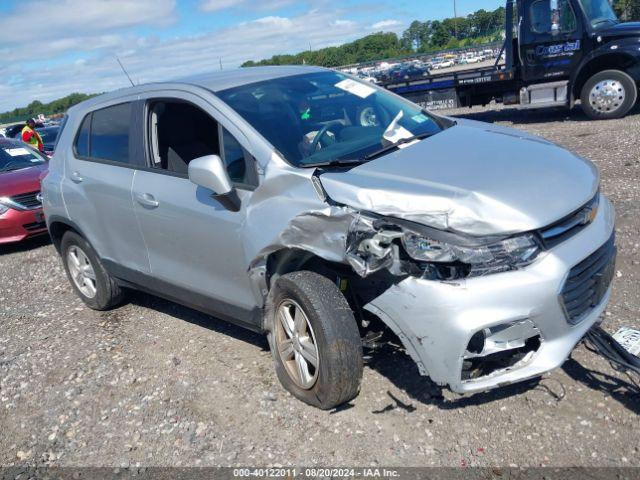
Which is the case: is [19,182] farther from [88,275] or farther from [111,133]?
[111,133]

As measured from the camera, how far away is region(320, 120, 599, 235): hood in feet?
9.64

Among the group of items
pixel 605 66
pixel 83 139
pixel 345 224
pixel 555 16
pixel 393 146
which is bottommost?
pixel 605 66

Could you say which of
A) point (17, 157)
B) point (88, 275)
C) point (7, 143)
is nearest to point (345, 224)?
point (88, 275)

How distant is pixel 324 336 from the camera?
3242 mm

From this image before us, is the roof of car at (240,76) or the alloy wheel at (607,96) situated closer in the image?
the roof of car at (240,76)

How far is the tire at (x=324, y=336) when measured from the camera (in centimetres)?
325

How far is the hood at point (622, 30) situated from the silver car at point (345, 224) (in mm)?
9159

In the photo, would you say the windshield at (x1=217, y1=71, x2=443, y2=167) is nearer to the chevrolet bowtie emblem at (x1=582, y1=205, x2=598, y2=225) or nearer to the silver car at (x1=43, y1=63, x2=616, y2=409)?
the silver car at (x1=43, y1=63, x2=616, y2=409)

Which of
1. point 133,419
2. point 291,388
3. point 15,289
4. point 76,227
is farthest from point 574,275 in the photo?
point 15,289

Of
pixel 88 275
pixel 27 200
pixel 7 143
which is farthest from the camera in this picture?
pixel 7 143

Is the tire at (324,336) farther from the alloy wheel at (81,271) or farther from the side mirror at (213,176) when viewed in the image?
the alloy wheel at (81,271)

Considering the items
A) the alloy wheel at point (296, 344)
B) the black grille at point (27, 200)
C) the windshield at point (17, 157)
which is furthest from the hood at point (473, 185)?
the windshield at point (17, 157)

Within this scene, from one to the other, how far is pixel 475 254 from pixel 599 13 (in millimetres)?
11483

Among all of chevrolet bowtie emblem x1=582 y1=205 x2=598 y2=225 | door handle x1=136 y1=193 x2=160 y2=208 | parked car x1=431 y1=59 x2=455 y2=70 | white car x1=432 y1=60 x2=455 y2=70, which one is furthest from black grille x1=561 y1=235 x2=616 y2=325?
parked car x1=431 y1=59 x2=455 y2=70
